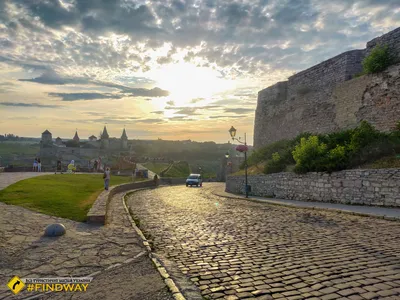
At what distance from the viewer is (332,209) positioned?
11188 mm

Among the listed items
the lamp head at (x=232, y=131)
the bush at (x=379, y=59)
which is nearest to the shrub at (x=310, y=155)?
the lamp head at (x=232, y=131)

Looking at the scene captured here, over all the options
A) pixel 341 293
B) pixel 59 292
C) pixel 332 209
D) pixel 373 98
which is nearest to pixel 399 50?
pixel 373 98

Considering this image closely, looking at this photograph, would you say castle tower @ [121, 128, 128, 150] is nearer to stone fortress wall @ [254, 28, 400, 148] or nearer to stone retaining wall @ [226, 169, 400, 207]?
stone fortress wall @ [254, 28, 400, 148]

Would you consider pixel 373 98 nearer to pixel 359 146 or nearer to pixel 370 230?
pixel 359 146

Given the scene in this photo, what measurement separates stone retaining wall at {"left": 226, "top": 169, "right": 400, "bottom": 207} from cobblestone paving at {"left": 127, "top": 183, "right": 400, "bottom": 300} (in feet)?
8.28

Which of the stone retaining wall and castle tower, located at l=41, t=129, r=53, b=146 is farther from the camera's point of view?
castle tower, located at l=41, t=129, r=53, b=146

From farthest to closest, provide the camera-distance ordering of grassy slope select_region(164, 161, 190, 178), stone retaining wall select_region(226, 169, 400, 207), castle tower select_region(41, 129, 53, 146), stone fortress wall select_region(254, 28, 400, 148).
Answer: castle tower select_region(41, 129, 53, 146)
grassy slope select_region(164, 161, 190, 178)
stone fortress wall select_region(254, 28, 400, 148)
stone retaining wall select_region(226, 169, 400, 207)

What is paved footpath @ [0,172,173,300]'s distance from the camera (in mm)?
4195

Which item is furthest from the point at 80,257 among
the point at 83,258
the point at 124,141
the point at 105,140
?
the point at 124,141

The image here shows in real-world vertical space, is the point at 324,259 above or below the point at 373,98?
below

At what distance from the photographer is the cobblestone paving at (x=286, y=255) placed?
13.4 feet

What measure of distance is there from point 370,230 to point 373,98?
12.0 m

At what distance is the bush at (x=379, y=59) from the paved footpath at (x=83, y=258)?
16.2 metres

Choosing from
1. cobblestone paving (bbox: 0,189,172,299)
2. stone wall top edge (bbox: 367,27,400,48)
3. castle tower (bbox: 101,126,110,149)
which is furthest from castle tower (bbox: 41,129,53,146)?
stone wall top edge (bbox: 367,27,400,48)
